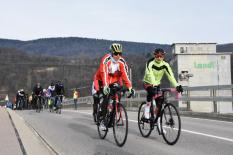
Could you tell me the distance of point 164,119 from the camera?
9.77 m

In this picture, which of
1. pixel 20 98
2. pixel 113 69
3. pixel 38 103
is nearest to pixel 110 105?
pixel 113 69

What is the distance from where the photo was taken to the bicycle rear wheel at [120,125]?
9.24 metres

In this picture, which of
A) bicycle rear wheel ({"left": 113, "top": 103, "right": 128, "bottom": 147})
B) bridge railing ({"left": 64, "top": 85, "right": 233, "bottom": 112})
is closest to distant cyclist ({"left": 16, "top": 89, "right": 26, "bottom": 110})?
bridge railing ({"left": 64, "top": 85, "right": 233, "bottom": 112})

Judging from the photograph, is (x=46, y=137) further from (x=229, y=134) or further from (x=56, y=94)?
(x=56, y=94)

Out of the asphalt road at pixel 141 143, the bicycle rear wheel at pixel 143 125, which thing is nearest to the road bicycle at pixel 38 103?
the asphalt road at pixel 141 143

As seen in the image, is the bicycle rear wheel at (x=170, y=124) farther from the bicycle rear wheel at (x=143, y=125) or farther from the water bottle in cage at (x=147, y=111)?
the bicycle rear wheel at (x=143, y=125)

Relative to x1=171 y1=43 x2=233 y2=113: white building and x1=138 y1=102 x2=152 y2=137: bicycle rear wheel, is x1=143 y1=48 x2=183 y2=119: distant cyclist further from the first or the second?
x1=171 y1=43 x2=233 y2=113: white building

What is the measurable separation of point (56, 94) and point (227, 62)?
166ft

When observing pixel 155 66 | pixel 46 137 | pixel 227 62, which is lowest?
pixel 46 137

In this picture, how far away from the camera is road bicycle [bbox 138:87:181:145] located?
30.9 ft

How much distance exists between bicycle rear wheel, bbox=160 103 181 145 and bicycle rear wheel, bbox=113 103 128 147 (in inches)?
29.6

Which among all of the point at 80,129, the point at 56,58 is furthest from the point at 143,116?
the point at 56,58

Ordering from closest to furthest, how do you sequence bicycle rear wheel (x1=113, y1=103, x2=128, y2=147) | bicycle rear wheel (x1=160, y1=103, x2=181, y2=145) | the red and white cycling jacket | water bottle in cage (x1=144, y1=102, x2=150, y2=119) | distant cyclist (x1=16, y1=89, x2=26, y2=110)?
bicycle rear wheel (x1=113, y1=103, x2=128, y2=147), bicycle rear wheel (x1=160, y1=103, x2=181, y2=145), the red and white cycling jacket, water bottle in cage (x1=144, y1=102, x2=150, y2=119), distant cyclist (x1=16, y1=89, x2=26, y2=110)

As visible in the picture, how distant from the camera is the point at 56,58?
18700 cm
